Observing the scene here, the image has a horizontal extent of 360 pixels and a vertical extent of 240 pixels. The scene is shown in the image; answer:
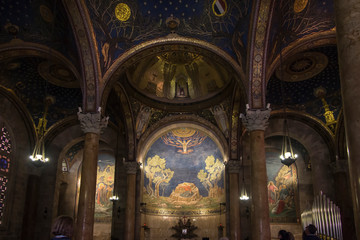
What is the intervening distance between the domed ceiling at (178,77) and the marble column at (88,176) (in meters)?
6.02

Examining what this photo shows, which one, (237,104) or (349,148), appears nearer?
(349,148)

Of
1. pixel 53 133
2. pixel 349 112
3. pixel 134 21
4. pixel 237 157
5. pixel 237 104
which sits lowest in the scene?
pixel 349 112

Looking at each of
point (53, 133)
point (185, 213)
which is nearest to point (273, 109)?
point (185, 213)

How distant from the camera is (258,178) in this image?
10.6m

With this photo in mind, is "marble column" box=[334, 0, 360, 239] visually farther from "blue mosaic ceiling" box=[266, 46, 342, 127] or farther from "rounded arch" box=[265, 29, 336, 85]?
"blue mosaic ceiling" box=[266, 46, 342, 127]

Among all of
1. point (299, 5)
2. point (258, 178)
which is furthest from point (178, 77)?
point (258, 178)

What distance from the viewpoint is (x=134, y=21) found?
12352 mm

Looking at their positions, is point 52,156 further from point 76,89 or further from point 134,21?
point 134,21

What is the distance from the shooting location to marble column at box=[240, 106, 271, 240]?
10164mm

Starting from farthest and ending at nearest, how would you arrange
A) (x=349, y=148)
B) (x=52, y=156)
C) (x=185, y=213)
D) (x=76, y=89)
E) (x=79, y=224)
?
1. (x=185, y=213)
2. (x=52, y=156)
3. (x=76, y=89)
4. (x=79, y=224)
5. (x=349, y=148)

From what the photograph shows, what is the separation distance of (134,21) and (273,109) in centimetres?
870

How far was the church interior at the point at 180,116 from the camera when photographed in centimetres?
1125

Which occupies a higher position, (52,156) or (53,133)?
(53,133)

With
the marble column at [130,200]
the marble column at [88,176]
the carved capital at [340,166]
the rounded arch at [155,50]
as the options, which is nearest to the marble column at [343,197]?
the carved capital at [340,166]
